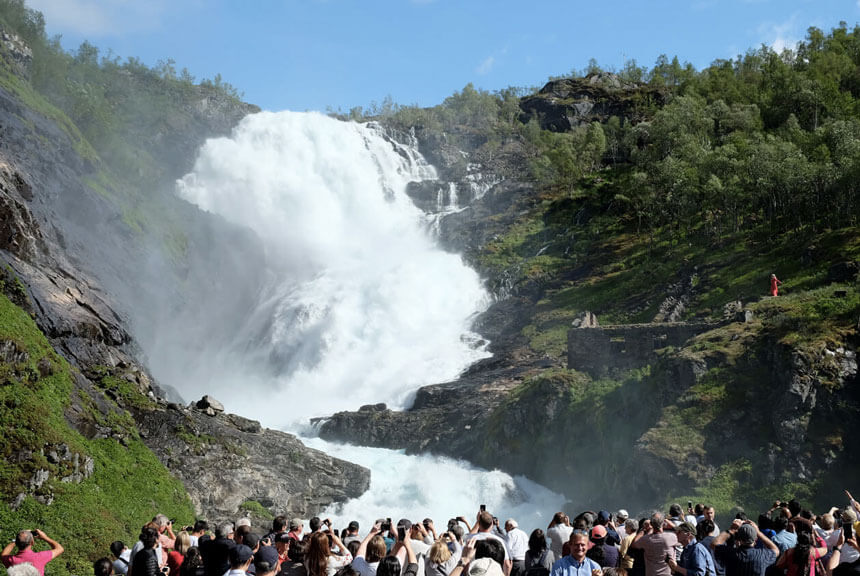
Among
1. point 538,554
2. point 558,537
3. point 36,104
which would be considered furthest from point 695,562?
point 36,104

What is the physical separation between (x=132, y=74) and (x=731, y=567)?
369 ft

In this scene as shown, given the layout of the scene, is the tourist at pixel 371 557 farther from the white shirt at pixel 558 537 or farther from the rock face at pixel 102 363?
the rock face at pixel 102 363

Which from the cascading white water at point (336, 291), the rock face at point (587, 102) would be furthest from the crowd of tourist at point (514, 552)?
the rock face at point (587, 102)

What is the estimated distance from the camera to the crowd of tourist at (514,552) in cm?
794

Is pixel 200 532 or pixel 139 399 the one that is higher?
pixel 139 399

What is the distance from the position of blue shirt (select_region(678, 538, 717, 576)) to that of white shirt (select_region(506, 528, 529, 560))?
269 cm

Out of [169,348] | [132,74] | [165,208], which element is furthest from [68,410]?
[132,74]

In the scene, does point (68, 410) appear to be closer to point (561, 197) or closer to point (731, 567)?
point (731, 567)

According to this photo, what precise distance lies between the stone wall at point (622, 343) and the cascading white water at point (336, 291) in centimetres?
718

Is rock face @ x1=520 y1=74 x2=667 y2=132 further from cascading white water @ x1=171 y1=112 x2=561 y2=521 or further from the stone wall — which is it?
the stone wall

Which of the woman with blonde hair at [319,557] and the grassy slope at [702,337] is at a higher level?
the grassy slope at [702,337]

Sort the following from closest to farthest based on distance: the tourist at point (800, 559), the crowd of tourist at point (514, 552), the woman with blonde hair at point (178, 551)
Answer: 1. the crowd of tourist at point (514, 552)
2. the tourist at point (800, 559)
3. the woman with blonde hair at point (178, 551)

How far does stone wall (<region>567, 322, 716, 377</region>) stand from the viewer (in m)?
34.5

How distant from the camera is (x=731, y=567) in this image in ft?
30.1
